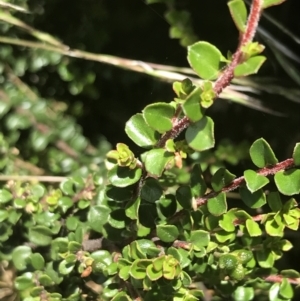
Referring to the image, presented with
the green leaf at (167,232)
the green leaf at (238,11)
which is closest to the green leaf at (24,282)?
the green leaf at (167,232)

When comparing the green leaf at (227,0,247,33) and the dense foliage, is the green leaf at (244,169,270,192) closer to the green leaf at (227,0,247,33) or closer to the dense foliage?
the dense foliage

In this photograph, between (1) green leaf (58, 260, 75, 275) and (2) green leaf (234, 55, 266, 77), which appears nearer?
(2) green leaf (234, 55, 266, 77)

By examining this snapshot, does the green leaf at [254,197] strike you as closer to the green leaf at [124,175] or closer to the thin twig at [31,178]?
the green leaf at [124,175]

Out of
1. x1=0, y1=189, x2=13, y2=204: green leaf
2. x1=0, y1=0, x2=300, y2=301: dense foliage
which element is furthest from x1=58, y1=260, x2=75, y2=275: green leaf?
x1=0, y1=189, x2=13, y2=204: green leaf

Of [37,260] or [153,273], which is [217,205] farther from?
[37,260]

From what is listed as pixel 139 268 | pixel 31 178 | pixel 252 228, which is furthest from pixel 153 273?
pixel 31 178

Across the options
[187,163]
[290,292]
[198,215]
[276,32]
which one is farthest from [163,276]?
[276,32]
